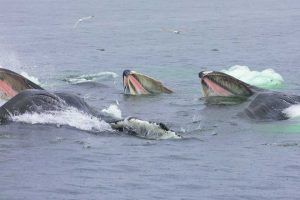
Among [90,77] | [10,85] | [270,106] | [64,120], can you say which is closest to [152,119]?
[270,106]

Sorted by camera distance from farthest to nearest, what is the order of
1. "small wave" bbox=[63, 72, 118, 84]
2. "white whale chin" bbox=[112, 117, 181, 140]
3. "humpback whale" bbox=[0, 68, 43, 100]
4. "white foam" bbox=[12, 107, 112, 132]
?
"small wave" bbox=[63, 72, 118, 84] < "humpback whale" bbox=[0, 68, 43, 100] < "white foam" bbox=[12, 107, 112, 132] < "white whale chin" bbox=[112, 117, 181, 140]

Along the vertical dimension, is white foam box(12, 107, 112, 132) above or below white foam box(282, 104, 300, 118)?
above

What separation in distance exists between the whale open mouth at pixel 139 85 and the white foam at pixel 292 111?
9.00 meters

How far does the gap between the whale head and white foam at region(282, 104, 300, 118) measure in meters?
4.42

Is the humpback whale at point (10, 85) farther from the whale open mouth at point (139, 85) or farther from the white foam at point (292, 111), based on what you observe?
the white foam at point (292, 111)

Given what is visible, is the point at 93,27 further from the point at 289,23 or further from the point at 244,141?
the point at 244,141

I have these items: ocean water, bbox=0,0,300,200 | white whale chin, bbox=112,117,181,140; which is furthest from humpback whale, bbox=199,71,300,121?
white whale chin, bbox=112,117,181,140

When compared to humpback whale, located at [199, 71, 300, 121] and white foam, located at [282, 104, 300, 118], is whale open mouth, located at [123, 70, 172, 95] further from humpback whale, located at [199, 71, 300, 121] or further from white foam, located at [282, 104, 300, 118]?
white foam, located at [282, 104, 300, 118]

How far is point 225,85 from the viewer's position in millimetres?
34094

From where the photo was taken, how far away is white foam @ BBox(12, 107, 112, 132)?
85.5ft

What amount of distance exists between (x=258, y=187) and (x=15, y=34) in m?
49.9

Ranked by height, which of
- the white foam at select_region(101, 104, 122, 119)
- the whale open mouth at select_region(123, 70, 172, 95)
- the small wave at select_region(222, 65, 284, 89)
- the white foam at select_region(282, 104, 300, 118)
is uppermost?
the white foam at select_region(282, 104, 300, 118)

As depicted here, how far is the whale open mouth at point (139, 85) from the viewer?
36781mm

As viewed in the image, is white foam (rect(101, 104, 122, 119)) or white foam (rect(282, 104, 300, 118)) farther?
white foam (rect(101, 104, 122, 119))
